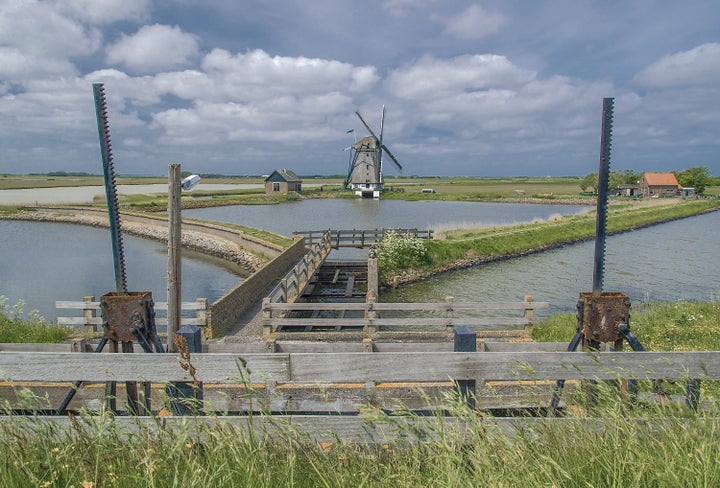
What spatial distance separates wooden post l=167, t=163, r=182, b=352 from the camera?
699 centimetres

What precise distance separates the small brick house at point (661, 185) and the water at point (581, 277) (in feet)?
237

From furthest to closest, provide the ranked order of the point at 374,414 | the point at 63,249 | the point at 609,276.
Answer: the point at 63,249, the point at 609,276, the point at 374,414

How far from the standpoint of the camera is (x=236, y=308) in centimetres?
1527

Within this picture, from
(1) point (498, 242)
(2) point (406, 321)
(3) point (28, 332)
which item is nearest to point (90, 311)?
(3) point (28, 332)

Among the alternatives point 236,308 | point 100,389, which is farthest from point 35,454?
point 236,308

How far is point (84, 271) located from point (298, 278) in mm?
20397

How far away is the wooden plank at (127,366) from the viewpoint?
3.52 m

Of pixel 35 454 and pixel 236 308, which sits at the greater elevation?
pixel 35 454

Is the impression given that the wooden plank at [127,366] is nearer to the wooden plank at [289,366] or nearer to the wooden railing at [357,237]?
the wooden plank at [289,366]

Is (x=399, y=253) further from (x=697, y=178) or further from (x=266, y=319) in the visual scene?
(x=697, y=178)

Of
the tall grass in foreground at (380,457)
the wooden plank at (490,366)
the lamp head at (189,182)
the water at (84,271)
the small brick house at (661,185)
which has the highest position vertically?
the small brick house at (661,185)

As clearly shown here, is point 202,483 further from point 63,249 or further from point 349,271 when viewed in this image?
point 63,249

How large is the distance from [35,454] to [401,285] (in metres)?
24.4

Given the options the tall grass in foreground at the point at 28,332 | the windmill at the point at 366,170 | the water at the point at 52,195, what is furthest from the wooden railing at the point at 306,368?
the windmill at the point at 366,170
